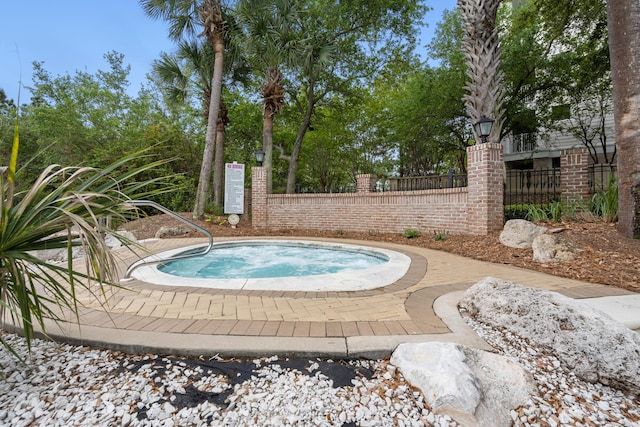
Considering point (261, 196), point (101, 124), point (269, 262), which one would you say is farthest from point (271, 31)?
point (101, 124)

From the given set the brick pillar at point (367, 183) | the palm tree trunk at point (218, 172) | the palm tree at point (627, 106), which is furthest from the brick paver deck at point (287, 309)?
the palm tree trunk at point (218, 172)

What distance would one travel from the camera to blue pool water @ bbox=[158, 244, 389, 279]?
5.15m

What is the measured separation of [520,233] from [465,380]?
4685 mm

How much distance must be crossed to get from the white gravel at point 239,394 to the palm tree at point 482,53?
656 centimetres

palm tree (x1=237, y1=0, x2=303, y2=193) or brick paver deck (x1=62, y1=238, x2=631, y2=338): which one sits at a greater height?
palm tree (x1=237, y1=0, x2=303, y2=193)

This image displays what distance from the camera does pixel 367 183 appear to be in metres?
8.88

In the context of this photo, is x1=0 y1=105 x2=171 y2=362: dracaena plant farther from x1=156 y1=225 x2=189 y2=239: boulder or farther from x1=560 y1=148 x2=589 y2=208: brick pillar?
x1=560 y1=148 x2=589 y2=208: brick pillar

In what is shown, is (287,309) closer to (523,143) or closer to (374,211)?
(374,211)

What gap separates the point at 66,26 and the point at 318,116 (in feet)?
33.5

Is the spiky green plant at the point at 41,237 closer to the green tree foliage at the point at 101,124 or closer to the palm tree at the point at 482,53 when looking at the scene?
the palm tree at the point at 482,53

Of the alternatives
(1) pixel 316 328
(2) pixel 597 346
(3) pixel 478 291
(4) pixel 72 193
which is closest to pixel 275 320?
(1) pixel 316 328

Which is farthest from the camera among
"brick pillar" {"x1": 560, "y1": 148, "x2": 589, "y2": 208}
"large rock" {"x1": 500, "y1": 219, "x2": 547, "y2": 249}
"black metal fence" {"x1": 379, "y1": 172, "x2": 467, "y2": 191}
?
"black metal fence" {"x1": 379, "y1": 172, "x2": 467, "y2": 191}

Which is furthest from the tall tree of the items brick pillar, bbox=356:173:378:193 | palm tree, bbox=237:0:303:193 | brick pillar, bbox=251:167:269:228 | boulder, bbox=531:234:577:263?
boulder, bbox=531:234:577:263

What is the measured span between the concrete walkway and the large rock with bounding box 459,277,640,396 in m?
0.34
